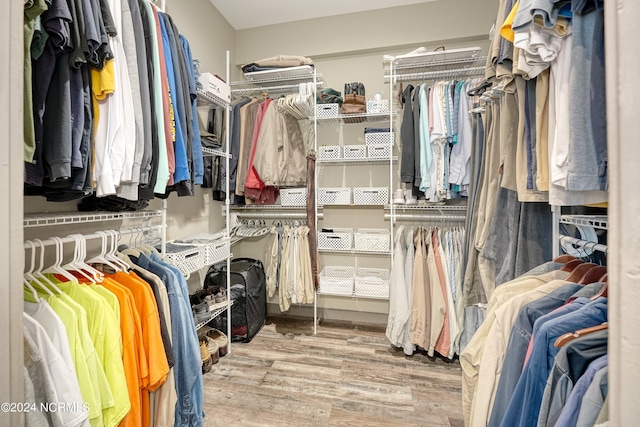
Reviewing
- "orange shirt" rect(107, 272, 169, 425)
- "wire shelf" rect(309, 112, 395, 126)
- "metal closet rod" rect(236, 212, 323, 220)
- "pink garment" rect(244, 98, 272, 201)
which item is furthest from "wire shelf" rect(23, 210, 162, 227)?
"wire shelf" rect(309, 112, 395, 126)

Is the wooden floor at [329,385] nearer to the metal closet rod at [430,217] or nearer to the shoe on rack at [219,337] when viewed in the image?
the shoe on rack at [219,337]

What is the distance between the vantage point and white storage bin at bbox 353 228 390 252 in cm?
246

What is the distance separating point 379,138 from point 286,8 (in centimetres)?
149

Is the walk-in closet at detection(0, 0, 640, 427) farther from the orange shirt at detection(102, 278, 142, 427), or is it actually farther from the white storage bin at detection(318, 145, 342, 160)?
the white storage bin at detection(318, 145, 342, 160)

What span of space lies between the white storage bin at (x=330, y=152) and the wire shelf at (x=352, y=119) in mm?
248

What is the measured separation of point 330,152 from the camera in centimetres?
261

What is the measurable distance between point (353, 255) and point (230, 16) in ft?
8.48

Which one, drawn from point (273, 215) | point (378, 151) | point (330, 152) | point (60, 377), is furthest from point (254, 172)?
point (60, 377)

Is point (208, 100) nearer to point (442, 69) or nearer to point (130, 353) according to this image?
point (130, 353)

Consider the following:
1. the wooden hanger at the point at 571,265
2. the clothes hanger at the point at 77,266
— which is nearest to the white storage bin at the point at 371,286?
the wooden hanger at the point at 571,265

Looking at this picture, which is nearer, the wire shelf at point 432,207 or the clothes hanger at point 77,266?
the clothes hanger at point 77,266

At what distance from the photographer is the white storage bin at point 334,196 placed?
259 cm

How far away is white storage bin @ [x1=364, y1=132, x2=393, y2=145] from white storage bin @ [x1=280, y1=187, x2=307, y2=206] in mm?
Result: 709

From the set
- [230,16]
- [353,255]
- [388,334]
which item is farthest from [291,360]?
[230,16]
